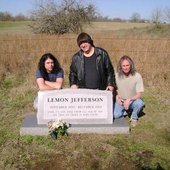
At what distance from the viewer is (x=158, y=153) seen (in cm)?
466

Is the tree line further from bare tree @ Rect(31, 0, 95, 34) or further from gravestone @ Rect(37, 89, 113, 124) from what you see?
gravestone @ Rect(37, 89, 113, 124)

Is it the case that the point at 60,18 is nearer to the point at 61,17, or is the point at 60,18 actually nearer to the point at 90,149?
the point at 61,17

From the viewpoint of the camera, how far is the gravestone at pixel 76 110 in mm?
5328

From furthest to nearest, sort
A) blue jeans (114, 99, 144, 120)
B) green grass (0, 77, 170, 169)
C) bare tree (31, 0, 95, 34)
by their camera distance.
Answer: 1. bare tree (31, 0, 95, 34)
2. blue jeans (114, 99, 144, 120)
3. green grass (0, 77, 170, 169)

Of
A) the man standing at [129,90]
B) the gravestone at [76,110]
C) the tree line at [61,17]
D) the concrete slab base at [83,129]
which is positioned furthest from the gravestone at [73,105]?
the tree line at [61,17]

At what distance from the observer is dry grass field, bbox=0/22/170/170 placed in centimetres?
444

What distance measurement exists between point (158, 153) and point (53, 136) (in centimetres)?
154

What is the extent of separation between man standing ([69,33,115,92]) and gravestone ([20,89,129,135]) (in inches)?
22.7

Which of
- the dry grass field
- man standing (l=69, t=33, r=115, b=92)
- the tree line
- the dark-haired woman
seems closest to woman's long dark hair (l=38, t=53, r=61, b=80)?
the dark-haired woman

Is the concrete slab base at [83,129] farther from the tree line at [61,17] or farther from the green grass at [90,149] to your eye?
the tree line at [61,17]

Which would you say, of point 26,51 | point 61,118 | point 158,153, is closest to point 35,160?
point 61,118

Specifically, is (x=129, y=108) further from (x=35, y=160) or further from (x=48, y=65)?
(x=35, y=160)

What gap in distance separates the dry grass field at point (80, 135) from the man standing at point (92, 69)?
3.22 feet

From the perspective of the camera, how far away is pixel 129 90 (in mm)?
5902
